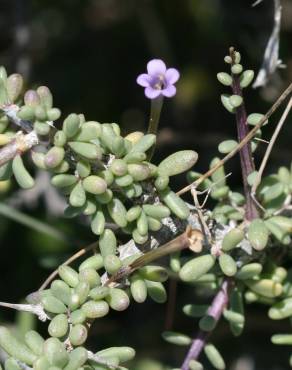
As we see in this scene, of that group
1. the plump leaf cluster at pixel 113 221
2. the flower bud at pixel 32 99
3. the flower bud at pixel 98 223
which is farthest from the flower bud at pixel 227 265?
the flower bud at pixel 32 99

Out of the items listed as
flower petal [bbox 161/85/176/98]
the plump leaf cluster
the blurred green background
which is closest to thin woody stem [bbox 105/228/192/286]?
the plump leaf cluster

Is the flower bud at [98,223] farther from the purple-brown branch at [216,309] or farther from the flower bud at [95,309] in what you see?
the purple-brown branch at [216,309]

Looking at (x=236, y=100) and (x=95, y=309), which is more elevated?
(x=236, y=100)

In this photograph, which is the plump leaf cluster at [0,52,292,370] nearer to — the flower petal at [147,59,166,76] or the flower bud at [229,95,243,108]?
the flower bud at [229,95,243,108]

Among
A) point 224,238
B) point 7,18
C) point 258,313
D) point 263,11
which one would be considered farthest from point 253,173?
point 7,18

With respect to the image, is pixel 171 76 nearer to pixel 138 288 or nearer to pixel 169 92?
pixel 169 92

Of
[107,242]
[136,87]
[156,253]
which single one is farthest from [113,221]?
[136,87]
